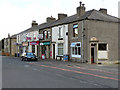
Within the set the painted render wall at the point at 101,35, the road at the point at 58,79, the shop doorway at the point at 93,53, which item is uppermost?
the painted render wall at the point at 101,35

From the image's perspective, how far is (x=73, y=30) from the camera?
26.6 meters

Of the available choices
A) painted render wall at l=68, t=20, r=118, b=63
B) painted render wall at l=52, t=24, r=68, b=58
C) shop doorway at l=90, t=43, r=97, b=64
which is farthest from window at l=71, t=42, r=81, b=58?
shop doorway at l=90, t=43, r=97, b=64

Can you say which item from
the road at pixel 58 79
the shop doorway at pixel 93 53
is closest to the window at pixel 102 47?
the shop doorway at pixel 93 53

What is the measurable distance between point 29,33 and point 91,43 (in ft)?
76.7

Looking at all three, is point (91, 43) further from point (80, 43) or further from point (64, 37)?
point (64, 37)

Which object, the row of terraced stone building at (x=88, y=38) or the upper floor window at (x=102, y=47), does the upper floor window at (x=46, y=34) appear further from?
the upper floor window at (x=102, y=47)

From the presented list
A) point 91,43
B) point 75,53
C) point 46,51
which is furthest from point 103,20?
point 46,51

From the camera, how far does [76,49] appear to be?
25672 millimetres

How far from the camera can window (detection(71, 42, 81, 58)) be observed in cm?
2508

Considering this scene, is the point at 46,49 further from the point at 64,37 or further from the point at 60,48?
the point at 64,37

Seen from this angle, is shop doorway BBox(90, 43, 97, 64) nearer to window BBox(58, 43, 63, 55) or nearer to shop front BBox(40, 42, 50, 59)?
window BBox(58, 43, 63, 55)

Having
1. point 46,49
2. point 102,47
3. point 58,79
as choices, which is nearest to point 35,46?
point 46,49

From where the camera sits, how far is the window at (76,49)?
25078 millimetres

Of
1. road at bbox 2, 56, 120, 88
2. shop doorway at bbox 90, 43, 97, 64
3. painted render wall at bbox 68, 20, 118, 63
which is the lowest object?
road at bbox 2, 56, 120, 88
